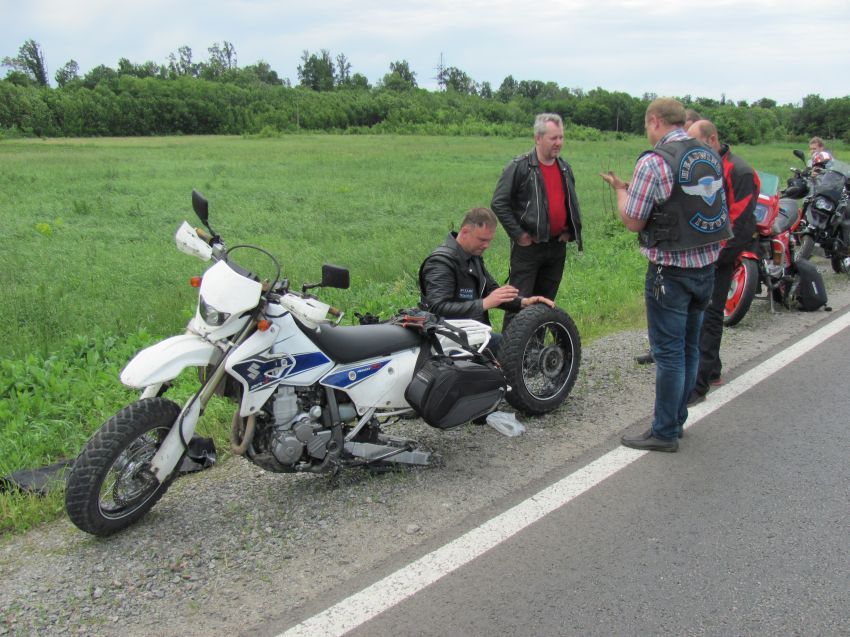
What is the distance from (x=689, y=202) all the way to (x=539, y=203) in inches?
71.5

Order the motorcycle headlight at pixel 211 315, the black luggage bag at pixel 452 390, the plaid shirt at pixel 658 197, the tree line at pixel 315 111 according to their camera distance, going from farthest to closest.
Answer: the tree line at pixel 315 111, the plaid shirt at pixel 658 197, the black luggage bag at pixel 452 390, the motorcycle headlight at pixel 211 315

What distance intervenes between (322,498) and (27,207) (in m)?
16.0

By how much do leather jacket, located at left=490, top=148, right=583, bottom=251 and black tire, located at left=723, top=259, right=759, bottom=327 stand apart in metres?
2.18

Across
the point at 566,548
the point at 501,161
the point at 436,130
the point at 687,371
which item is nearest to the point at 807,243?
the point at 687,371

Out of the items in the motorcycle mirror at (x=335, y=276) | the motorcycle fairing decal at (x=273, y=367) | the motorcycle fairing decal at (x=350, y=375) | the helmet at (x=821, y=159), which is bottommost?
the motorcycle fairing decal at (x=350, y=375)

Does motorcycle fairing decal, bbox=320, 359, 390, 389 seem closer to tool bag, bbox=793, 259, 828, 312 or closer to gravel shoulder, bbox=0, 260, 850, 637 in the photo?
gravel shoulder, bbox=0, 260, 850, 637

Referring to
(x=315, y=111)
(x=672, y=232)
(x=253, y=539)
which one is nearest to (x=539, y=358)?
(x=672, y=232)

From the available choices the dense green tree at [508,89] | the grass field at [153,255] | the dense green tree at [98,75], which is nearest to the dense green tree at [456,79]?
the dense green tree at [508,89]

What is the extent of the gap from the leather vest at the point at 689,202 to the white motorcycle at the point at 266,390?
1.38 m

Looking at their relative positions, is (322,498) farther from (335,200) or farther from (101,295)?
(335,200)

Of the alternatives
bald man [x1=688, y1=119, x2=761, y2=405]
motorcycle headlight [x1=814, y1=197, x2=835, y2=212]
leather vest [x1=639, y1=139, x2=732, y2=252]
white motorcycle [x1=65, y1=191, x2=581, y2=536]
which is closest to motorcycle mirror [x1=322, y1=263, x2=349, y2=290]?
white motorcycle [x1=65, y1=191, x2=581, y2=536]

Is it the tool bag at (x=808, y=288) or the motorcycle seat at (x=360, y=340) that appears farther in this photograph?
the tool bag at (x=808, y=288)

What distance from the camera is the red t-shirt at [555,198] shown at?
20.6 ft

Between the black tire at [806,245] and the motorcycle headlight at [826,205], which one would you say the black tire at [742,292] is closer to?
the black tire at [806,245]
